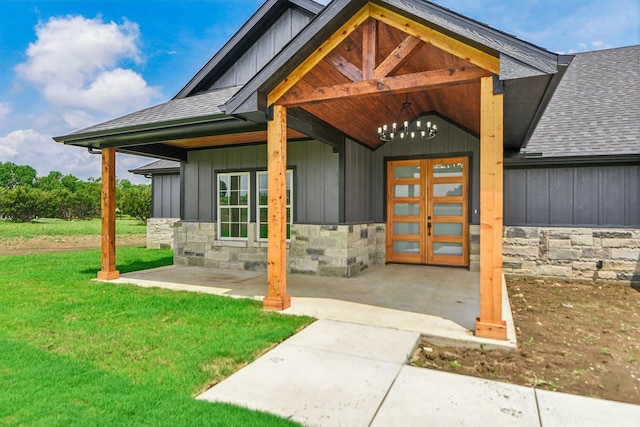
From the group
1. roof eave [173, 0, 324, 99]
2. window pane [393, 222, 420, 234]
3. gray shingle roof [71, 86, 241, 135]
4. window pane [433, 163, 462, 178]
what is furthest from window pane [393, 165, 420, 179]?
gray shingle roof [71, 86, 241, 135]

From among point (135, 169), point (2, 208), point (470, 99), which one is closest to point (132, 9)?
point (135, 169)

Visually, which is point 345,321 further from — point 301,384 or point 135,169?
point 135,169

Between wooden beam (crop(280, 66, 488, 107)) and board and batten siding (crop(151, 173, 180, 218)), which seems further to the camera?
board and batten siding (crop(151, 173, 180, 218))

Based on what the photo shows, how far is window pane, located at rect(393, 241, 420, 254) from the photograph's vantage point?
8.12m

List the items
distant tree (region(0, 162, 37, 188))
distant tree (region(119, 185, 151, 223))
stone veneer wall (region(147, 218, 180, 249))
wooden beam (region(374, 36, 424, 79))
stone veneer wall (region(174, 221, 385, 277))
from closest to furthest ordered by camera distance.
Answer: wooden beam (region(374, 36, 424, 79)), stone veneer wall (region(174, 221, 385, 277)), stone veneer wall (region(147, 218, 180, 249)), distant tree (region(119, 185, 151, 223)), distant tree (region(0, 162, 37, 188))

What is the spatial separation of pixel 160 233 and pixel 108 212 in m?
6.08

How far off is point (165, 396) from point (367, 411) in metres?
1.46

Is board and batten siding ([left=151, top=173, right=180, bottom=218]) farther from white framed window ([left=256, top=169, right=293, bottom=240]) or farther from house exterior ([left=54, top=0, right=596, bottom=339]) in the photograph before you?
white framed window ([left=256, top=169, right=293, bottom=240])

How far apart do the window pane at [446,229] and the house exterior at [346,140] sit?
3cm

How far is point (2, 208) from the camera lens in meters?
27.0

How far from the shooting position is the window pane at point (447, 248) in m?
7.76

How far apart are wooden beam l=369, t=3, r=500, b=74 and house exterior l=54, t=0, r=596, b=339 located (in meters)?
0.02

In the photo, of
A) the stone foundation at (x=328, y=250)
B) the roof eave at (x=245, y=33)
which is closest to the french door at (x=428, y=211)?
the stone foundation at (x=328, y=250)

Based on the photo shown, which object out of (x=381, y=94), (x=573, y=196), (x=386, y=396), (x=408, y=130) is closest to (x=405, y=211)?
(x=408, y=130)
